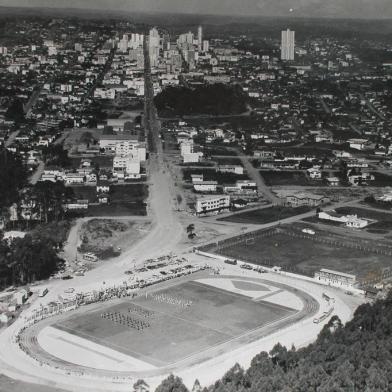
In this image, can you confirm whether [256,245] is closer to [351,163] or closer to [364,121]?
[351,163]

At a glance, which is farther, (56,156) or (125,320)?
(56,156)

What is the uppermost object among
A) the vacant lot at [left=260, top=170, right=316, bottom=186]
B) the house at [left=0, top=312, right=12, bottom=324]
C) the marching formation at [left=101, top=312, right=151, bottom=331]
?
the house at [left=0, top=312, right=12, bottom=324]

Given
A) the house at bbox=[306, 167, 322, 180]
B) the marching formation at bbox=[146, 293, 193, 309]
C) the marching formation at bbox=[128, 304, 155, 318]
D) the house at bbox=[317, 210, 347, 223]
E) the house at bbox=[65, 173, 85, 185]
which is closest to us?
the marching formation at bbox=[128, 304, 155, 318]

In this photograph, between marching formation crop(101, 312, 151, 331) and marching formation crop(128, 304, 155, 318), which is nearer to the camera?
marching formation crop(101, 312, 151, 331)

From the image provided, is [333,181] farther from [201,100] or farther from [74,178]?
[201,100]

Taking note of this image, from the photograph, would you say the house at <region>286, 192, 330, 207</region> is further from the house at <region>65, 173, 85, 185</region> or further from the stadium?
the stadium

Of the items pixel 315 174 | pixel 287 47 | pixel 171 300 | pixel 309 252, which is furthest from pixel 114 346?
pixel 287 47

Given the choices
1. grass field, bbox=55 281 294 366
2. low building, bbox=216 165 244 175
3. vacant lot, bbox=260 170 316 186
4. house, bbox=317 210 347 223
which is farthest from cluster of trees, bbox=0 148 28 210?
house, bbox=317 210 347 223

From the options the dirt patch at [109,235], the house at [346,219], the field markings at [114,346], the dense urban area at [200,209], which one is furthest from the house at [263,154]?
the field markings at [114,346]
